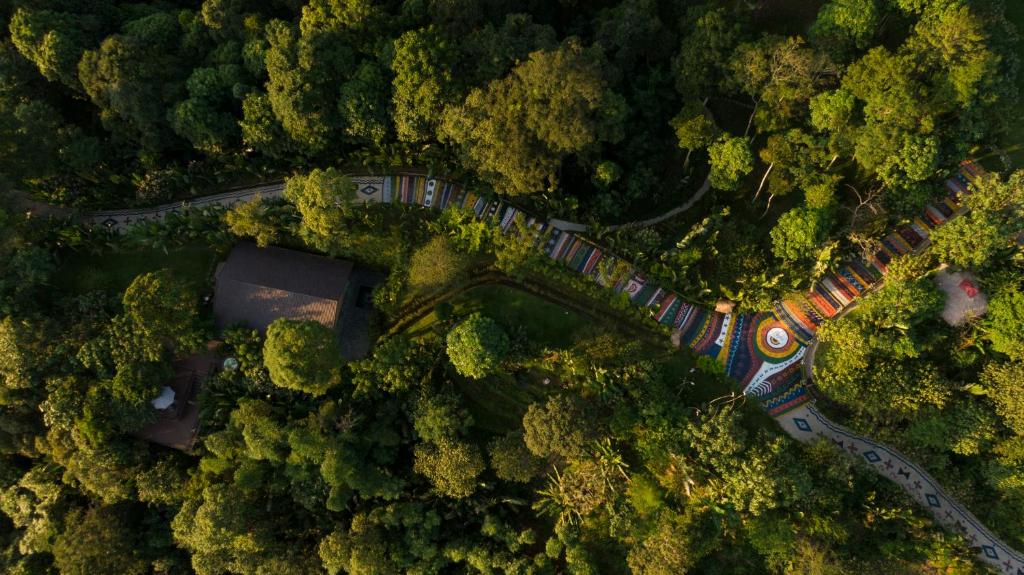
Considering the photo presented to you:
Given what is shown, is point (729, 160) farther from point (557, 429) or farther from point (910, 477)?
point (910, 477)

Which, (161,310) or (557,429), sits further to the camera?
(161,310)

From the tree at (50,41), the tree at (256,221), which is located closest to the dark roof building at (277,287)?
the tree at (256,221)

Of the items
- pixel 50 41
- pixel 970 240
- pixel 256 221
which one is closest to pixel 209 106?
pixel 256 221

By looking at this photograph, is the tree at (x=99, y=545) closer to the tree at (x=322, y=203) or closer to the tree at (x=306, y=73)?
the tree at (x=322, y=203)

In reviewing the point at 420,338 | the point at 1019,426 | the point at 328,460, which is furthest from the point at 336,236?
the point at 1019,426

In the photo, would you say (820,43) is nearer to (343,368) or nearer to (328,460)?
(343,368)

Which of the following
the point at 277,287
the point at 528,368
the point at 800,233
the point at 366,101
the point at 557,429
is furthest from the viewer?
the point at 528,368
